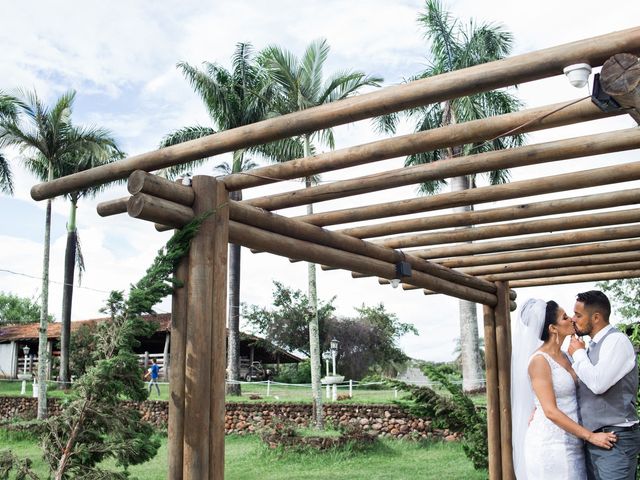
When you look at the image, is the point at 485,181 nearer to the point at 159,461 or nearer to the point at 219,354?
the point at 159,461

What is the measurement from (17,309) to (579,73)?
204 feet

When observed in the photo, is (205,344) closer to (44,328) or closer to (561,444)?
(561,444)

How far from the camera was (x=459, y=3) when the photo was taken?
2052 cm

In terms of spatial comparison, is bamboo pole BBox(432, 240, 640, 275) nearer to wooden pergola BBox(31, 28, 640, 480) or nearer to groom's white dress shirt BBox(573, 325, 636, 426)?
wooden pergola BBox(31, 28, 640, 480)

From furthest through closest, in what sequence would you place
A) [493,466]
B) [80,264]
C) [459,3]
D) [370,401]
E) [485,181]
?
[80,264] < [485,181] < [459,3] < [370,401] < [493,466]

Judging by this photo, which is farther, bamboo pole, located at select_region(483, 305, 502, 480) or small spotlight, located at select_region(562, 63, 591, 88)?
bamboo pole, located at select_region(483, 305, 502, 480)

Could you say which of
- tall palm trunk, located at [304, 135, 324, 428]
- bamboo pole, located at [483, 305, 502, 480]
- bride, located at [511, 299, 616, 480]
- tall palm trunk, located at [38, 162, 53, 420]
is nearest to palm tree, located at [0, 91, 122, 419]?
tall palm trunk, located at [38, 162, 53, 420]

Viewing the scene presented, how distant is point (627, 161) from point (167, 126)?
18.5 meters

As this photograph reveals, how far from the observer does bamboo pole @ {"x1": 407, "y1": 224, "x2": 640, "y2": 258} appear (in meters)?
5.91

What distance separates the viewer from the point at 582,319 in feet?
13.6

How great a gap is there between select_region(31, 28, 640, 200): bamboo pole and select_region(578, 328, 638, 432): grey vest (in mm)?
1771

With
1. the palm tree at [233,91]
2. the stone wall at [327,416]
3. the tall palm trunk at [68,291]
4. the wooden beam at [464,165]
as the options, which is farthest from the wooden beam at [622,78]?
the tall palm trunk at [68,291]

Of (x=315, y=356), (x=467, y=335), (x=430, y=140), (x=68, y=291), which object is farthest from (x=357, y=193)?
(x=68, y=291)

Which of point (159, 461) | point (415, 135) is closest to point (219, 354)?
point (415, 135)
